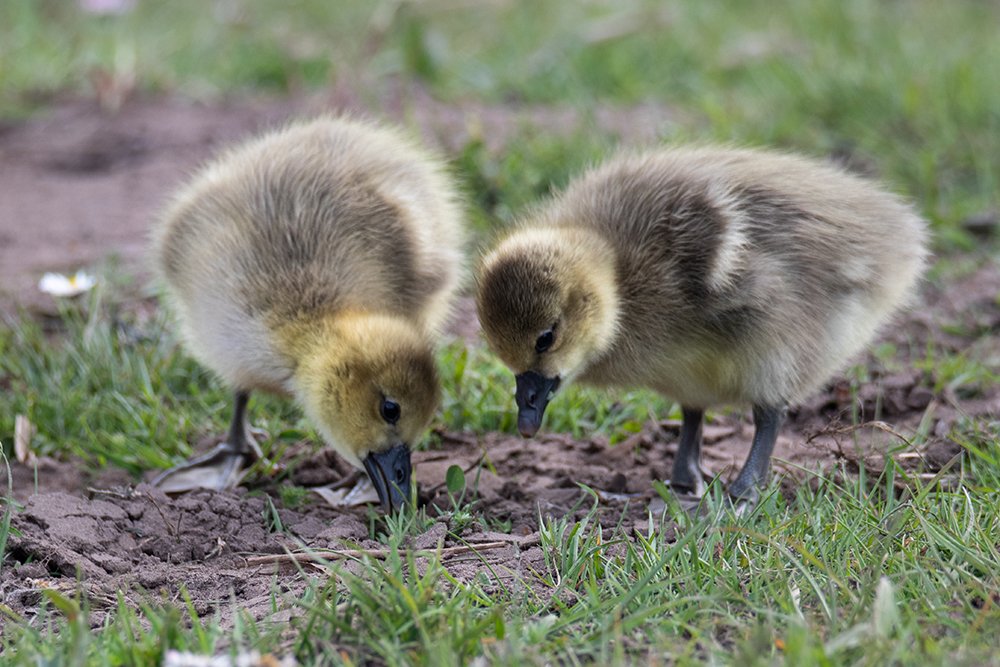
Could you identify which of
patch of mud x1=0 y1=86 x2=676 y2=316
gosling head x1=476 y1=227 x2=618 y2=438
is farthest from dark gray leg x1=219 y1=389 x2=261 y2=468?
patch of mud x1=0 y1=86 x2=676 y2=316

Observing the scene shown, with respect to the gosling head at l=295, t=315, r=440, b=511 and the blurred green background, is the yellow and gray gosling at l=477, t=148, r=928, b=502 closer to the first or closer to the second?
the gosling head at l=295, t=315, r=440, b=511

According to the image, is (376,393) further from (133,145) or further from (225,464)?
(133,145)

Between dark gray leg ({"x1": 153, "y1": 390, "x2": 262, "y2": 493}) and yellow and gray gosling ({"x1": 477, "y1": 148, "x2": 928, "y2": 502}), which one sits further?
dark gray leg ({"x1": 153, "y1": 390, "x2": 262, "y2": 493})

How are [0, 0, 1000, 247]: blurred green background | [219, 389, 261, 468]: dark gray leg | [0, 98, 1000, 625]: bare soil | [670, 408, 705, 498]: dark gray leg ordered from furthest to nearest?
[0, 0, 1000, 247]: blurred green background
[219, 389, 261, 468]: dark gray leg
[670, 408, 705, 498]: dark gray leg
[0, 98, 1000, 625]: bare soil

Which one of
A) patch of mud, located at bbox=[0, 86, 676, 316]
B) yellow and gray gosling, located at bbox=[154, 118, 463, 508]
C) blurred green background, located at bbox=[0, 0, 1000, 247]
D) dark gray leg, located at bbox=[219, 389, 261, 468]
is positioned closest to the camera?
yellow and gray gosling, located at bbox=[154, 118, 463, 508]

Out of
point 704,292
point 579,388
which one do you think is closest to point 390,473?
point 579,388

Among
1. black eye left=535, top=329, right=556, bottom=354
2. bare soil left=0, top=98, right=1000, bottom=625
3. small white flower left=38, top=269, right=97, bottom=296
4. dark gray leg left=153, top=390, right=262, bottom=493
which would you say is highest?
black eye left=535, top=329, right=556, bottom=354

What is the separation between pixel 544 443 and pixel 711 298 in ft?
3.03

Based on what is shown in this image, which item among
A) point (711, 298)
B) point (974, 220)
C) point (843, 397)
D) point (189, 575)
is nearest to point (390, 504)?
point (189, 575)

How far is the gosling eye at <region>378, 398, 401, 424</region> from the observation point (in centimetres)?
314

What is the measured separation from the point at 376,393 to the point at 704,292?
3.44 ft

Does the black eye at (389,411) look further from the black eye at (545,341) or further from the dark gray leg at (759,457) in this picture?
the dark gray leg at (759,457)

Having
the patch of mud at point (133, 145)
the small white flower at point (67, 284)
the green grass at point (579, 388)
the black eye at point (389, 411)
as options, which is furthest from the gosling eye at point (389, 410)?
the patch of mud at point (133, 145)

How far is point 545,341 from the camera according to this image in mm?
3123
